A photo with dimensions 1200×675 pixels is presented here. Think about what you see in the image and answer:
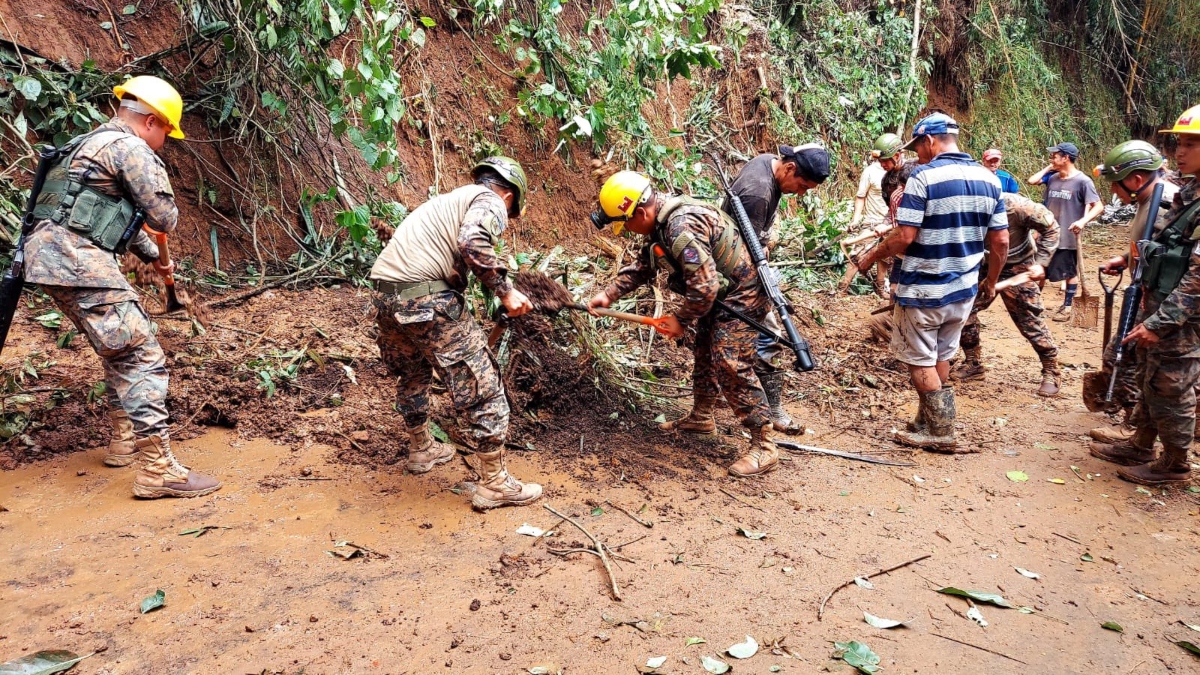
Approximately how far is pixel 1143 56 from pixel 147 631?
20819mm

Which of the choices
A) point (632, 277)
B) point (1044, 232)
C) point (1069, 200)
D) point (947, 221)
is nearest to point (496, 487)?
point (632, 277)

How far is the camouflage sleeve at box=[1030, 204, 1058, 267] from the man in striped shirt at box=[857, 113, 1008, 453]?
3.72 ft

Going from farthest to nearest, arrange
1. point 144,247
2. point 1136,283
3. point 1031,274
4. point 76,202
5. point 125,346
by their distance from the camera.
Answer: point 1031,274 → point 1136,283 → point 144,247 → point 125,346 → point 76,202

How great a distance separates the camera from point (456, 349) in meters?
3.68

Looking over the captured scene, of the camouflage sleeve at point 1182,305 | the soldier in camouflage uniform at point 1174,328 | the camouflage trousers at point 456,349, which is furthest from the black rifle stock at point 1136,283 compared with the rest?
the camouflage trousers at point 456,349

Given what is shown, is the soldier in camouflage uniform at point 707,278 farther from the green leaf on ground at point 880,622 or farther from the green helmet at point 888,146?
the green helmet at point 888,146

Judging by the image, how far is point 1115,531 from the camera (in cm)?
388

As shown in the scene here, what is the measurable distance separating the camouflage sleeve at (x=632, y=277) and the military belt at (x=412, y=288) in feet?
3.80

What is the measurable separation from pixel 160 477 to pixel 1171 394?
5.58 m

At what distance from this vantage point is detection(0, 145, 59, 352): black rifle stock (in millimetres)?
3520

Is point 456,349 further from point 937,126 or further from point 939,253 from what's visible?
point 937,126

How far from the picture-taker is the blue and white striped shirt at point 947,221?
4348mm

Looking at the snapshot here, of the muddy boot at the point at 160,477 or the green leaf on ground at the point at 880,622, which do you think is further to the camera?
the muddy boot at the point at 160,477

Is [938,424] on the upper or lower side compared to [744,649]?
upper
